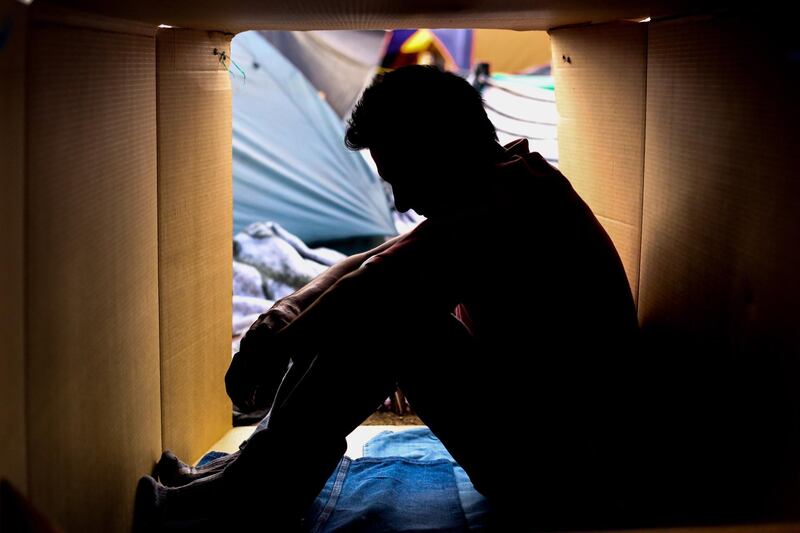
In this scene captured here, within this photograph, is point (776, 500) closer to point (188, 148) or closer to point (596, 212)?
point (596, 212)

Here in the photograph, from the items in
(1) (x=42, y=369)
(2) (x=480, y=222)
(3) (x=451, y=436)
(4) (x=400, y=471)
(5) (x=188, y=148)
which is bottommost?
(4) (x=400, y=471)

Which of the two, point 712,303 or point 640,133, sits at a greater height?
point 640,133

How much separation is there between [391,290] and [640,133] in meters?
0.47

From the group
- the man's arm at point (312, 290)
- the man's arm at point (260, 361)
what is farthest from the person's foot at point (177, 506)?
the man's arm at point (312, 290)

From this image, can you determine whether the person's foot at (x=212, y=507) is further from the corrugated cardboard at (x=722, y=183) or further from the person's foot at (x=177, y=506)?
the corrugated cardboard at (x=722, y=183)

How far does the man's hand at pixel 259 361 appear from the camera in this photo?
104cm

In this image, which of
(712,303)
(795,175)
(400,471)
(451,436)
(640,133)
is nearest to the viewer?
(795,175)

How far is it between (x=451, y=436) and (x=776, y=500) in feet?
1.36

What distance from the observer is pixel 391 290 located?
0.99 metres

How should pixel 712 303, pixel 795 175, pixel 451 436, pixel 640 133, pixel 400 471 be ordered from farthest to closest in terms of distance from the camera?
1. pixel 400 471
2. pixel 640 133
3. pixel 451 436
4. pixel 712 303
5. pixel 795 175

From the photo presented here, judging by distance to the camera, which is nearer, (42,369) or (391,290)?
(42,369)

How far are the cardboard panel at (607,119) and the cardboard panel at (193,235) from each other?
58 cm

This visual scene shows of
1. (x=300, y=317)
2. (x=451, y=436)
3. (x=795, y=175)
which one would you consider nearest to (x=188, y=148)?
(x=300, y=317)

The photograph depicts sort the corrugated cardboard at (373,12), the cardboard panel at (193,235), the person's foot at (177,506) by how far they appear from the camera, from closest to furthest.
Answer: the corrugated cardboard at (373,12) < the person's foot at (177,506) < the cardboard panel at (193,235)
